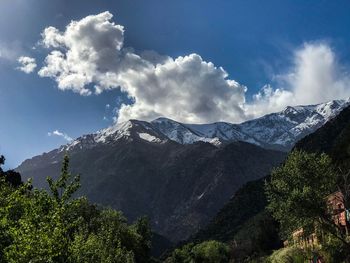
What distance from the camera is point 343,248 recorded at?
198 feet

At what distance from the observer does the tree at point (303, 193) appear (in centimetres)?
5094

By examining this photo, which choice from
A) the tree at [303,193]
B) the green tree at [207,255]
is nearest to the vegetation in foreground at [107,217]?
the tree at [303,193]

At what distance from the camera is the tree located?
167ft

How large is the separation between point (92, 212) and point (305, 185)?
7192cm

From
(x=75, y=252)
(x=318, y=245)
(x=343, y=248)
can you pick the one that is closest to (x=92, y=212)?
(x=318, y=245)

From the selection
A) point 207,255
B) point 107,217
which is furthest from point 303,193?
point 207,255

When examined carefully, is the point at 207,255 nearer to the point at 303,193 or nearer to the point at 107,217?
the point at 107,217

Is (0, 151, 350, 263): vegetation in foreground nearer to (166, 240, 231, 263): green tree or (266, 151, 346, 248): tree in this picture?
(266, 151, 346, 248): tree

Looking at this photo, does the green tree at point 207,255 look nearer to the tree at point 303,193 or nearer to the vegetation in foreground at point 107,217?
the vegetation in foreground at point 107,217

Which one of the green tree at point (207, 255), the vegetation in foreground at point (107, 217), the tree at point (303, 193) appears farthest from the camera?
the green tree at point (207, 255)

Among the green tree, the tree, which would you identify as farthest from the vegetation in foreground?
the green tree

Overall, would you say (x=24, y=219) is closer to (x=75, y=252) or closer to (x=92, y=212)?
(x=75, y=252)

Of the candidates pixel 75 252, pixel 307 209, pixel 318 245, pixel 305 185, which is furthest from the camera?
pixel 318 245

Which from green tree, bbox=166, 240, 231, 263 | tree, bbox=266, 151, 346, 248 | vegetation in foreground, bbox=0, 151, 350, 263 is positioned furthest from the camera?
green tree, bbox=166, 240, 231, 263
